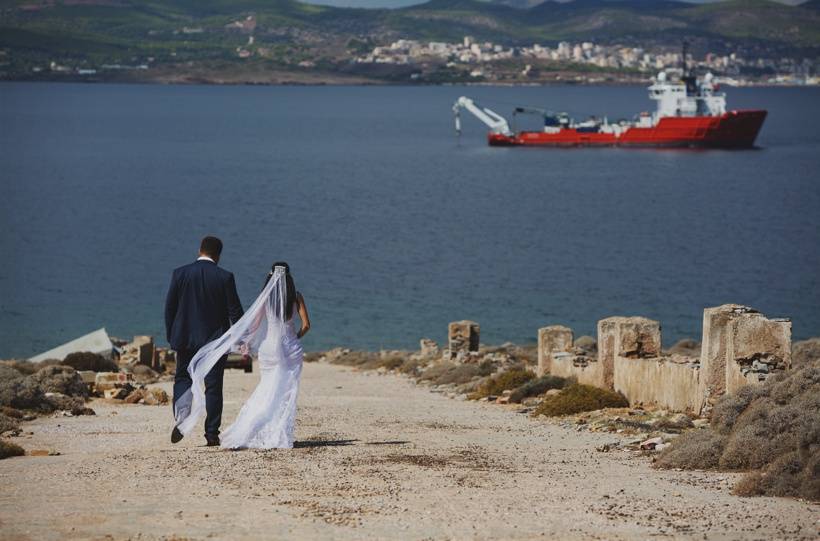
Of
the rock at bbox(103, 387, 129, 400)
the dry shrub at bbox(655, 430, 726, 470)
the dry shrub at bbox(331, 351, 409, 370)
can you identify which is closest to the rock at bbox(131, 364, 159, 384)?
the rock at bbox(103, 387, 129, 400)

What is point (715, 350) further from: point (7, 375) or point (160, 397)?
point (7, 375)

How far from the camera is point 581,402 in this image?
1411 centimetres

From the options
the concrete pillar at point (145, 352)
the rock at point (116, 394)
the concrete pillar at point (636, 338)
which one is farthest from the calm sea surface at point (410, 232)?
the concrete pillar at point (636, 338)

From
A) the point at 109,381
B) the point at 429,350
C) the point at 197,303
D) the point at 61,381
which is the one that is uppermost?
the point at 197,303

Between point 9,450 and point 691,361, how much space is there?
6.74 m

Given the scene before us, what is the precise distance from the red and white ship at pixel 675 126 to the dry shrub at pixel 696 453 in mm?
94281

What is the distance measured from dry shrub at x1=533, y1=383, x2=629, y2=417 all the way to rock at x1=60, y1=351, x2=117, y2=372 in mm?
8788

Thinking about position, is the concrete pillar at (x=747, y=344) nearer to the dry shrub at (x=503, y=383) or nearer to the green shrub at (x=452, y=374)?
the dry shrub at (x=503, y=383)

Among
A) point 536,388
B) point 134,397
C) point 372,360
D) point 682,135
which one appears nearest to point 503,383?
point 536,388

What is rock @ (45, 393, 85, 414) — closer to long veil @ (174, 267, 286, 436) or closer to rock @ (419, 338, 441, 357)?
long veil @ (174, 267, 286, 436)

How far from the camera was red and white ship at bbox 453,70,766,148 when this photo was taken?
343 feet

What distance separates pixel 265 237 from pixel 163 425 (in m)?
41.3

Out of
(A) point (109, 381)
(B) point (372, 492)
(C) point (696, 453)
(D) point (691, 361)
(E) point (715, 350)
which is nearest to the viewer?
(B) point (372, 492)

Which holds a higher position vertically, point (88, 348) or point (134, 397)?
point (134, 397)
